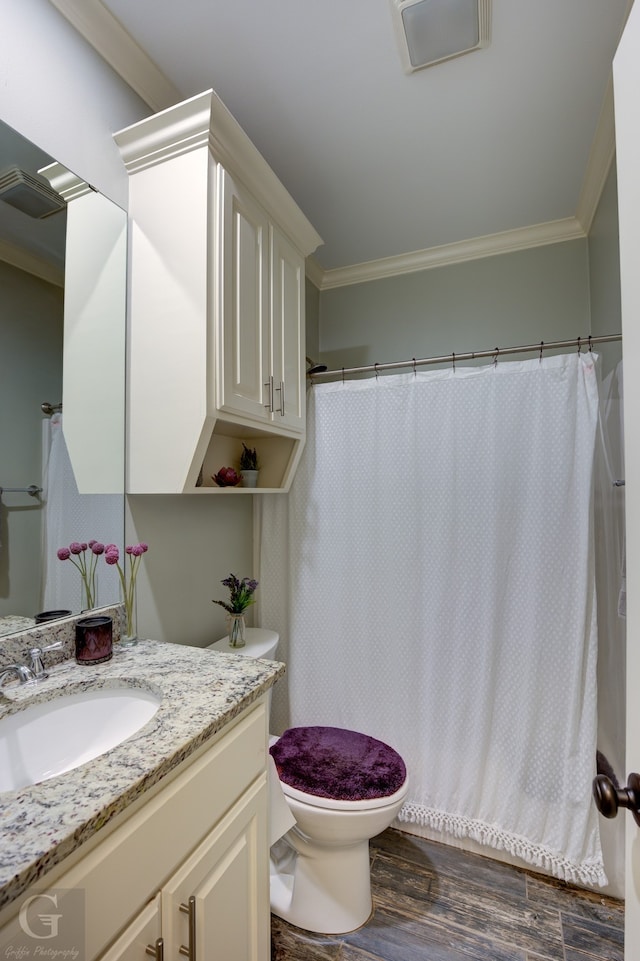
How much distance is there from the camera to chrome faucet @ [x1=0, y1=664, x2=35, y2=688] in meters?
0.89

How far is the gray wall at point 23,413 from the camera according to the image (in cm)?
98

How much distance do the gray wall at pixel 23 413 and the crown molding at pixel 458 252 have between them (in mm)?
1800

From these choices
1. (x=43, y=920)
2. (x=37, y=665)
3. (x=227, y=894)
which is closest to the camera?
(x=43, y=920)

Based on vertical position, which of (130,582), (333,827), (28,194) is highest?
(28,194)

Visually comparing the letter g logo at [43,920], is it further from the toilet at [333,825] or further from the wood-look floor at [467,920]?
the wood-look floor at [467,920]

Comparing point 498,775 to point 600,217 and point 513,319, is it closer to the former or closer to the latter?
point 513,319

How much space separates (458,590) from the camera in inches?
64.7

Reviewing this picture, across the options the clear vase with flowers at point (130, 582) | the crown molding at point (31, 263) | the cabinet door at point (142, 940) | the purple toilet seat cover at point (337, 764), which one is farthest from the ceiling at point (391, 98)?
the purple toilet seat cover at point (337, 764)

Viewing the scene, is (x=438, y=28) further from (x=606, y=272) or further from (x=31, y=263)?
(x=31, y=263)

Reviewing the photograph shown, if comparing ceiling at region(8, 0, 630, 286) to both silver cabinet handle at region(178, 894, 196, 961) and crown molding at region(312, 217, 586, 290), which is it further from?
silver cabinet handle at region(178, 894, 196, 961)

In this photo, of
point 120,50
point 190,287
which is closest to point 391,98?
point 120,50

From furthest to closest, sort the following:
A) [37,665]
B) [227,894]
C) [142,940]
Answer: [37,665], [227,894], [142,940]

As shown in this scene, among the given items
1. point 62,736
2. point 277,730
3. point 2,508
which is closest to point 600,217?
point 2,508

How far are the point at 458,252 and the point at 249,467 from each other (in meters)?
1.62
